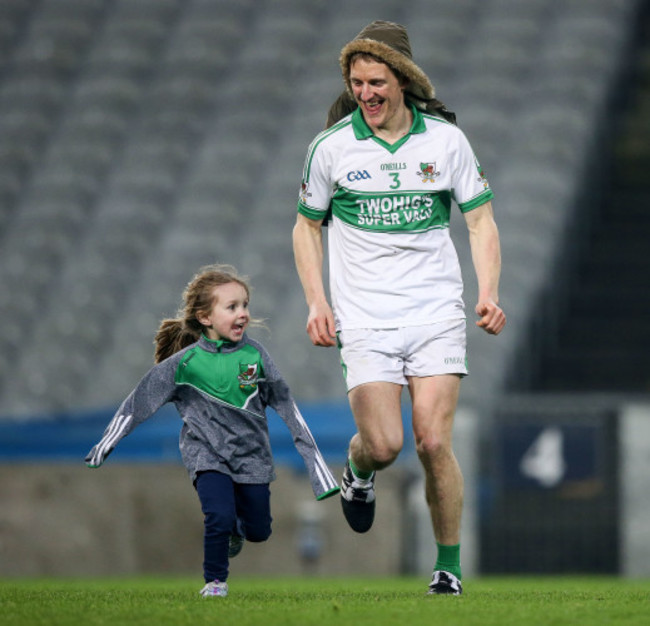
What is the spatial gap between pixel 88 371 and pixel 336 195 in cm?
1174

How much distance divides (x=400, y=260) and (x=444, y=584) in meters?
1.24

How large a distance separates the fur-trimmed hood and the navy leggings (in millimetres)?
1614

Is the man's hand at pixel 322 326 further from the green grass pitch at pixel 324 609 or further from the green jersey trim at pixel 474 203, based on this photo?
the green grass pitch at pixel 324 609

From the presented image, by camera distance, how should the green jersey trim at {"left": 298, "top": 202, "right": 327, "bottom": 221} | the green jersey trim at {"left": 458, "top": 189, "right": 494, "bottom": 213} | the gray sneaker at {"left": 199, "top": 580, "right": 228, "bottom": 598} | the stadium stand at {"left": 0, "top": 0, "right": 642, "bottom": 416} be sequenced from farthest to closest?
the stadium stand at {"left": 0, "top": 0, "right": 642, "bottom": 416} → the green jersey trim at {"left": 298, "top": 202, "right": 327, "bottom": 221} → the green jersey trim at {"left": 458, "top": 189, "right": 494, "bottom": 213} → the gray sneaker at {"left": 199, "top": 580, "right": 228, "bottom": 598}

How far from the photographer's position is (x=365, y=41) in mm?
5457

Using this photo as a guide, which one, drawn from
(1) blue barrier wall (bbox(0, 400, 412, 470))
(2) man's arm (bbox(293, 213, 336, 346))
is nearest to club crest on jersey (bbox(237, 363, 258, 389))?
(2) man's arm (bbox(293, 213, 336, 346))

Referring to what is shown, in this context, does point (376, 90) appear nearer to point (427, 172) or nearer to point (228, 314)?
point (427, 172)

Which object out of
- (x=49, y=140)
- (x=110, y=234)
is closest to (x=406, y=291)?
(x=110, y=234)

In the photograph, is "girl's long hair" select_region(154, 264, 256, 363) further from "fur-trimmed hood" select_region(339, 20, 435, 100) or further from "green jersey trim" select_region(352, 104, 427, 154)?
"fur-trimmed hood" select_region(339, 20, 435, 100)

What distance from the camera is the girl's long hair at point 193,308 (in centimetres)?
563

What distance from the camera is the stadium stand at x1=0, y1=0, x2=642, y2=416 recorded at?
17.1 metres

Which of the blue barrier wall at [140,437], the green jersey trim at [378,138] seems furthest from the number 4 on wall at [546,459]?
the green jersey trim at [378,138]

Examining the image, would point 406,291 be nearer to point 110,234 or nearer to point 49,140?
point 110,234

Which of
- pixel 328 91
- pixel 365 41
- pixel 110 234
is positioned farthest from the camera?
pixel 328 91
